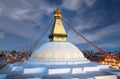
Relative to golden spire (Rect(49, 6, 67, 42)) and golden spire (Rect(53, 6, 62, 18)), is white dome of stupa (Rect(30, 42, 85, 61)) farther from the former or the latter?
golden spire (Rect(53, 6, 62, 18))

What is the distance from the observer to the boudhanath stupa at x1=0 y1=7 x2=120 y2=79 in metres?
15.1

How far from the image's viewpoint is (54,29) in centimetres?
1962

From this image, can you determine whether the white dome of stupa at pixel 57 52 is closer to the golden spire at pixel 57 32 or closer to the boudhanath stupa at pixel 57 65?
the boudhanath stupa at pixel 57 65

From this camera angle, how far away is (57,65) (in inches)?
656

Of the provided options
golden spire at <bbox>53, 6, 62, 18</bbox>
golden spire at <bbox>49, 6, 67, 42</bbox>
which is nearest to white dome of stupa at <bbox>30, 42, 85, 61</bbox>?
golden spire at <bbox>49, 6, 67, 42</bbox>

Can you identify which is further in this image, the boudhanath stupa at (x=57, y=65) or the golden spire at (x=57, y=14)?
the golden spire at (x=57, y=14)

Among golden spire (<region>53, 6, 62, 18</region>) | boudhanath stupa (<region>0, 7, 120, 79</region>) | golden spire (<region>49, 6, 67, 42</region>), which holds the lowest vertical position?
boudhanath stupa (<region>0, 7, 120, 79</region>)

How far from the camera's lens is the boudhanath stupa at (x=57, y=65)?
1513cm

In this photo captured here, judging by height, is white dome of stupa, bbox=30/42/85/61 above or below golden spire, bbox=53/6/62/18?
below

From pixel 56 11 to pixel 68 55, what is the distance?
19.6ft

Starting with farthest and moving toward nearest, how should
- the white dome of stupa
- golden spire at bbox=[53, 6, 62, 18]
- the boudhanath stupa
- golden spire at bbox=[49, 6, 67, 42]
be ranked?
1. golden spire at bbox=[53, 6, 62, 18]
2. golden spire at bbox=[49, 6, 67, 42]
3. the white dome of stupa
4. the boudhanath stupa

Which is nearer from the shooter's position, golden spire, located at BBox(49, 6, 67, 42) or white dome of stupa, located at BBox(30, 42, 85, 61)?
white dome of stupa, located at BBox(30, 42, 85, 61)

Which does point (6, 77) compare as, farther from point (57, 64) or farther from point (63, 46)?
point (63, 46)

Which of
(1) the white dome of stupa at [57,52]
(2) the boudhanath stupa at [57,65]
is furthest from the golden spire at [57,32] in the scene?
(1) the white dome of stupa at [57,52]
